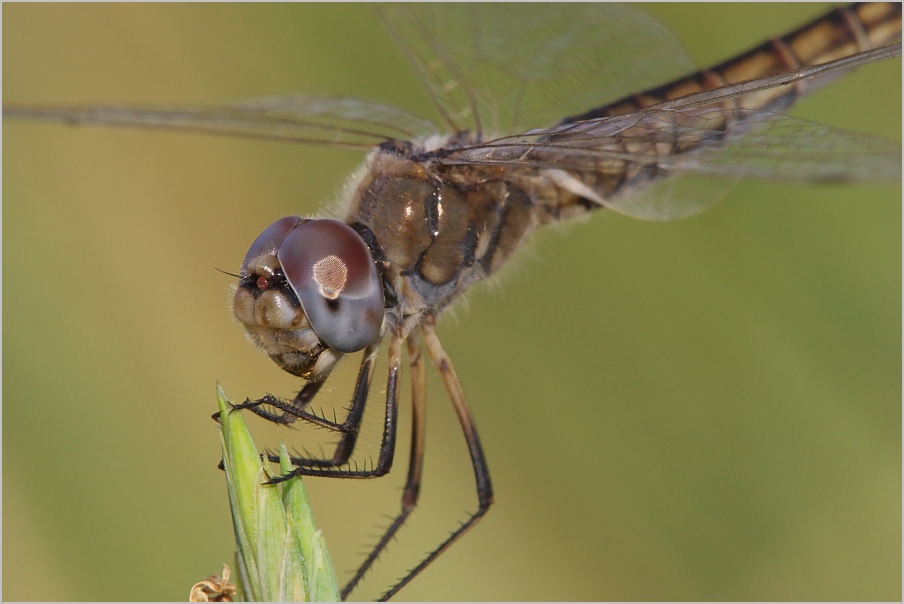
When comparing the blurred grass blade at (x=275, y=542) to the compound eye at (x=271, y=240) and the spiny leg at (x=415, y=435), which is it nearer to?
the compound eye at (x=271, y=240)

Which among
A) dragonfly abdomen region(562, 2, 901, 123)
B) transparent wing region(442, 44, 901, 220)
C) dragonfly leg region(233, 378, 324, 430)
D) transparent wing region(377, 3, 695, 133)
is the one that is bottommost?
dragonfly leg region(233, 378, 324, 430)

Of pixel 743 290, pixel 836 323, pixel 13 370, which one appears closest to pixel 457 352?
pixel 743 290

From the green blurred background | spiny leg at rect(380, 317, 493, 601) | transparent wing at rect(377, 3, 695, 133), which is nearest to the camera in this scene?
spiny leg at rect(380, 317, 493, 601)

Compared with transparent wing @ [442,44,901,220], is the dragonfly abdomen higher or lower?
higher

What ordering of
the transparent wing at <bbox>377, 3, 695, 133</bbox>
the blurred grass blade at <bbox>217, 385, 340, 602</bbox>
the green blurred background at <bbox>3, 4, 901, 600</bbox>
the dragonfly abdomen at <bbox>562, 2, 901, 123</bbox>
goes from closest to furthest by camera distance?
the blurred grass blade at <bbox>217, 385, 340, 602</bbox> → the green blurred background at <bbox>3, 4, 901, 600</bbox> → the dragonfly abdomen at <bbox>562, 2, 901, 123</bbox> → the transparent wing at <bbox>377, 3, 695, 133</bbox>

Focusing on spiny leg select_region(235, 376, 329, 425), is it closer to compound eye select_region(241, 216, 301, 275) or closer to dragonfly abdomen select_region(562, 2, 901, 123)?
compound eye select_region(241, 216, 301, 275)

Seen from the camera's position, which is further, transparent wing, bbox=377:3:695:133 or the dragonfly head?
transparent wing, bbox=377:3:695:133

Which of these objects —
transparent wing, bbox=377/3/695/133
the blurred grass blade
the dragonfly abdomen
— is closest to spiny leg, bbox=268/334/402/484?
the blurred grass blade
